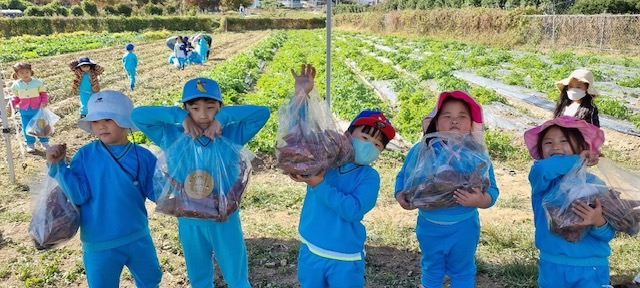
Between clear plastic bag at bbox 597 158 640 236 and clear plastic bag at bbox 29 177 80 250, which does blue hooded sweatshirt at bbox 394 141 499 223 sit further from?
clear plastic bag at bbox 29 177 80 250

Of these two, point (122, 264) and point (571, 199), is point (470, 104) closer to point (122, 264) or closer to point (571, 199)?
point (571, 199)

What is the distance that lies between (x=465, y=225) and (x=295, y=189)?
3408mm

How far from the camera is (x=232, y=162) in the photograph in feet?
9.86

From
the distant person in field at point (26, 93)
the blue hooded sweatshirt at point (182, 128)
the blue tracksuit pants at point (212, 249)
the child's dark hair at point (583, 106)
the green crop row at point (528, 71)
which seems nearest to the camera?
the blue hooded sweatshirt at point (182, 128)

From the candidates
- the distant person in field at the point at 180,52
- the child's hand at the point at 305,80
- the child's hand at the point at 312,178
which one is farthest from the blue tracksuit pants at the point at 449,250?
the distant person in field at the point at 180,52

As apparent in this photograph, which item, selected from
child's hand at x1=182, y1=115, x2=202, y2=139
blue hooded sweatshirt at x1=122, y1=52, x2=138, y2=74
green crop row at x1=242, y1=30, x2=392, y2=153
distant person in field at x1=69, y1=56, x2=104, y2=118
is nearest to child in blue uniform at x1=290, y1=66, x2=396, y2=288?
child's hand at x1=182, y1=115, x2=202, y2=139

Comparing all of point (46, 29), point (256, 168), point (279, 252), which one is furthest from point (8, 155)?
point (46, 29)

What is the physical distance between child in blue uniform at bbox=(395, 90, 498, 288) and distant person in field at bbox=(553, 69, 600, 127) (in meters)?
2.02

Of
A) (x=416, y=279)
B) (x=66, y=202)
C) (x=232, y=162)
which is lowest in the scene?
(x=416, y=279)

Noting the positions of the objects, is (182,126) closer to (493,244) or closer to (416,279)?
(416,279)

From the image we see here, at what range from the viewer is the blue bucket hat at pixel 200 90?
2936 millimetres

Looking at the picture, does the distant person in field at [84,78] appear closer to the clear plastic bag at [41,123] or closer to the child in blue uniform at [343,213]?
the clear plastic bag at [41,123]

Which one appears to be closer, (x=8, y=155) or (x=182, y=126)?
(x=182, y=126)

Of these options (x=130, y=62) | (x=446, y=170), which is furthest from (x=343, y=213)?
(x=130, y=62)
